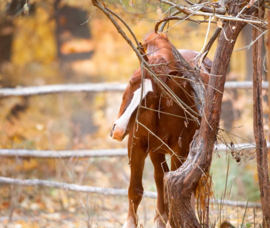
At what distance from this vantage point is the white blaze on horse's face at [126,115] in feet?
9.12

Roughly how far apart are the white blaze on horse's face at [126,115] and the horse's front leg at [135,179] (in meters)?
0.29

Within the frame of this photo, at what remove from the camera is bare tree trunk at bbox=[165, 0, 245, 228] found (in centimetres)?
264

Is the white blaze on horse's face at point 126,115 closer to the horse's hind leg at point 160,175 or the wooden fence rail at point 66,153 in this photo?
the horse's hind leg at point 160,175

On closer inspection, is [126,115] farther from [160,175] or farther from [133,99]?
[160,175]

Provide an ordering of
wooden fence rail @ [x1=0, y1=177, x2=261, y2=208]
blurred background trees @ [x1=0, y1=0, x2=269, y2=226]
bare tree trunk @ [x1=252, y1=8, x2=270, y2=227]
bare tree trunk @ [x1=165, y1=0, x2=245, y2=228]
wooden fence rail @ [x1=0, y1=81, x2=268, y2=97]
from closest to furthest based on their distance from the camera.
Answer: bare tree trunk @ [x1=165, y1=0, x2=245, y2=228]
bare tree trunk @ [x1=252, y1=8, x2=270, y2=227]
wooden fence rail @ [x1=0, y1=177, x2=261, y2=208]
wooden fence rail @ [x1=0, y1=81, x2=268, y2=97]
blurred background trees @ [x1=0, y1=0, x2=269, y2=226]

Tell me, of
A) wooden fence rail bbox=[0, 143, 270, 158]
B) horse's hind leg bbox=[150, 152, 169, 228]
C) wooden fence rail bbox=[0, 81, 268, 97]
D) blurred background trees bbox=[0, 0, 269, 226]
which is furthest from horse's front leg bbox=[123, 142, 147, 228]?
blurred background trees bbox=[0, 0, 269, 226]

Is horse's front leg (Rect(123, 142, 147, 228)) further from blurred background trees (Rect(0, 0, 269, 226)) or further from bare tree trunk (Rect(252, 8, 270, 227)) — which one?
blurred background trees (Rect(0, 0, 269, 226))

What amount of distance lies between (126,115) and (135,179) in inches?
24.3

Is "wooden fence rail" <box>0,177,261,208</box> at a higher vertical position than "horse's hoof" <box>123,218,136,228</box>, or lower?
lower

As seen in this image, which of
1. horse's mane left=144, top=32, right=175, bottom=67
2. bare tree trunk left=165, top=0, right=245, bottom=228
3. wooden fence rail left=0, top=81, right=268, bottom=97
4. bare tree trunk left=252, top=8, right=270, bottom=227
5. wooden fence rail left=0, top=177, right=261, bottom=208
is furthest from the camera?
wooden fence rail left=0, top=81, right=268, bottom=97

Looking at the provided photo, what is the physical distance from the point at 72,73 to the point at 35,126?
6.51 ft

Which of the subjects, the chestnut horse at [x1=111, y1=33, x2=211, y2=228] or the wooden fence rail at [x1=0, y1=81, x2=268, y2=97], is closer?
the chestnut horse at [x1=111, y1=33, x2=211, y2=228]

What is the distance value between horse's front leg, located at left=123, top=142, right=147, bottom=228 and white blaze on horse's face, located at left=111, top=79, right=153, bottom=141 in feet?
0.96

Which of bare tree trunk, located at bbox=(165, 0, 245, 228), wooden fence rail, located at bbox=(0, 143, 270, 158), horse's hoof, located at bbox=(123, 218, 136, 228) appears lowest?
horse's hoof, located at bbox=(123, 218, 136, 228)
